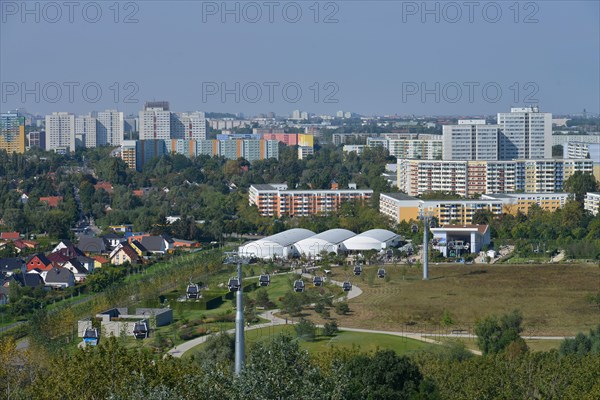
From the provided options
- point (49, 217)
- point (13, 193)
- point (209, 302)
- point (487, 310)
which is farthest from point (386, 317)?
point (13, 193)

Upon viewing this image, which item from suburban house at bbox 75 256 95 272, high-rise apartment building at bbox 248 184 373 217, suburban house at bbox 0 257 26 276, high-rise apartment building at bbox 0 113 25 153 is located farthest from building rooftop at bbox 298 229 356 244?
high-rise apartment building at bbox 0 113 25 153

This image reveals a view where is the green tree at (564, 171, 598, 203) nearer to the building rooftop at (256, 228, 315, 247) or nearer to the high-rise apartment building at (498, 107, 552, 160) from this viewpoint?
the high-rise apartment building at (498, 107, 552, 160)

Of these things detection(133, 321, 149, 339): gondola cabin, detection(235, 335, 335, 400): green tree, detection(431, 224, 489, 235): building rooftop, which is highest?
detection(235, 335, 335, 400): green tree

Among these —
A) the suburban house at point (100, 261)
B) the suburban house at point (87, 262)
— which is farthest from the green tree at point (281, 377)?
the suburban house at point (100, 261)

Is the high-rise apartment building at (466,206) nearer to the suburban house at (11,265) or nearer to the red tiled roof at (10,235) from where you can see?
the red tiled roof at (10,235)

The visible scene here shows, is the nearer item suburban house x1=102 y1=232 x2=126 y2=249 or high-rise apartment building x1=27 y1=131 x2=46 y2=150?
suburban house x1=102 y1=232 x2=126 y2=249

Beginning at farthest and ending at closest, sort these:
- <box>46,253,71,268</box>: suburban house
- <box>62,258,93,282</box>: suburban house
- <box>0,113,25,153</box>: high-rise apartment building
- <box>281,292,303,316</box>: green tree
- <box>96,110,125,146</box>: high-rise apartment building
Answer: <box>96,110,125,146</box>: high-rise apartment building < <box>0,113,25,153</box>: high-rise apartment building < <box>46,253,71,268</box>: suburban house < <box>62,258,93,282</box>: suburban house < <box>281,292,303,316</box>: green tree
